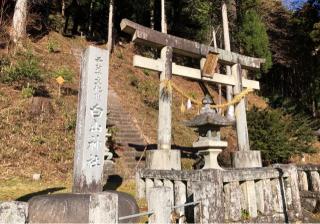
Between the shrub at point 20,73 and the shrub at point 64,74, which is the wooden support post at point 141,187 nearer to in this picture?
the shrub at point 20,73

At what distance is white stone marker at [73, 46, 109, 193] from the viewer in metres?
5.05

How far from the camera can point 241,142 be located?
10180mm

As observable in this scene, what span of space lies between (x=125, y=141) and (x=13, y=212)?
10.1 metres

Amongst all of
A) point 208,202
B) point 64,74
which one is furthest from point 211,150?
point 64,74

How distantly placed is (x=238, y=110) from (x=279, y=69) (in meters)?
18.7

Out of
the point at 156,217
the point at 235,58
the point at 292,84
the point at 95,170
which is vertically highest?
the point at 292,84

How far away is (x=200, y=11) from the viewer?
795 inches

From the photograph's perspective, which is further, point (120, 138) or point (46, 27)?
point (46, 27)

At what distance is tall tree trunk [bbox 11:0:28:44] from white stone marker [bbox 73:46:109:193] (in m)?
14.7

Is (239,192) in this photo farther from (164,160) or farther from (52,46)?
(52,46)

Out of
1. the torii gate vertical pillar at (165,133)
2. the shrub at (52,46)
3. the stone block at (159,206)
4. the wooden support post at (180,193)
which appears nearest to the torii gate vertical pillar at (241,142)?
the torii gate vertical pillar at (165,133)

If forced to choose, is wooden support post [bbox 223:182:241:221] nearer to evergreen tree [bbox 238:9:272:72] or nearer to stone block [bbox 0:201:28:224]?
stone block [bbox 0:201:28:224]

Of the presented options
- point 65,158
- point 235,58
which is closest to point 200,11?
point 235,58

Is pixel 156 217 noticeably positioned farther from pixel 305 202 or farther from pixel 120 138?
pixel 120 138
